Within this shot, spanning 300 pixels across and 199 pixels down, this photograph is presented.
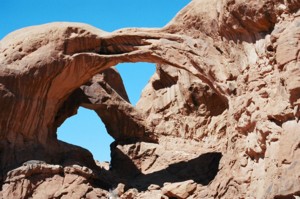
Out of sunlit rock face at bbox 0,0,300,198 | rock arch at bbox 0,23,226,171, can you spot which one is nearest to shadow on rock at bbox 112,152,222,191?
sunlit rock face at bbox 0,0,300,198

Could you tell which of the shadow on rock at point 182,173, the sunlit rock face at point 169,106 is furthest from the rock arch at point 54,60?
the shadow on rock at point 182,173

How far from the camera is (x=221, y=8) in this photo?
569 inches

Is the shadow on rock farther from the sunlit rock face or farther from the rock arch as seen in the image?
the rock arch

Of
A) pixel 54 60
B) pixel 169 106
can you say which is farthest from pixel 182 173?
pixel 54 60

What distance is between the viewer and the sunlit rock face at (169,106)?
1191 cm

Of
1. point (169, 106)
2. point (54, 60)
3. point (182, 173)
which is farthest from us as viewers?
point (169, 106)

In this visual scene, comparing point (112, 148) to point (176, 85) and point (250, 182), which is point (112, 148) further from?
point (250, 182)

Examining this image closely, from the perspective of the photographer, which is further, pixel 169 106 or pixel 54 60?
pixel 169 106

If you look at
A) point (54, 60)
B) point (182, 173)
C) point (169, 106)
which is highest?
point (54, 60)

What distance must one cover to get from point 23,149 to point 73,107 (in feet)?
10.2

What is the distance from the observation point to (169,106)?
67.5ft

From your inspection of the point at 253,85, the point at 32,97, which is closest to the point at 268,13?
the point at 253,85

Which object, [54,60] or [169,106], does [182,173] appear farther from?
[54,60]

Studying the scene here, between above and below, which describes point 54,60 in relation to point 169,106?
above
